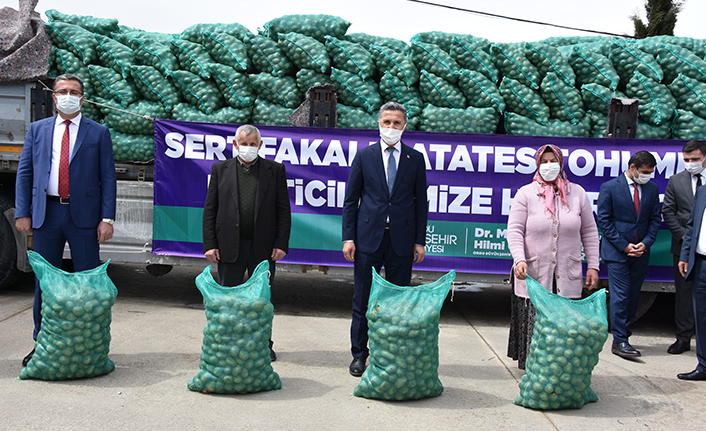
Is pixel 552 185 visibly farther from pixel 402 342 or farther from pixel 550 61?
pixel 550 61

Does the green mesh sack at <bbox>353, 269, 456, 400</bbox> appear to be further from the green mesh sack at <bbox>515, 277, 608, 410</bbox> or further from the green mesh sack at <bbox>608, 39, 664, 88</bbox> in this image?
the green mesh sack at <bbox>608, 39, 664, 88</bbox>

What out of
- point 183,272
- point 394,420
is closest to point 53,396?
point 394,420

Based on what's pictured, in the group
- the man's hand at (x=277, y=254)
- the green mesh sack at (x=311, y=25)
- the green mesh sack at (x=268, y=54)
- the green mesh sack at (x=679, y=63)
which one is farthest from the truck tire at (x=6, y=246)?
the green mesh sack at (x=679, y=63)

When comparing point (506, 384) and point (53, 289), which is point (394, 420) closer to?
point (506, 384)

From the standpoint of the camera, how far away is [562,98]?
208 inches

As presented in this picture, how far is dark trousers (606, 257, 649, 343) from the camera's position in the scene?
448 centimetres

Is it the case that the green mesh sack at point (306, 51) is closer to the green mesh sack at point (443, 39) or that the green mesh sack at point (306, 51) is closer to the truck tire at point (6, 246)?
the green mesh sack at point (443, 39)

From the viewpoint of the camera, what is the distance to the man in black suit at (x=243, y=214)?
381cm

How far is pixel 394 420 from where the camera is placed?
297cm

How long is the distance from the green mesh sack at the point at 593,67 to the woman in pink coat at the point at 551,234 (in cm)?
213

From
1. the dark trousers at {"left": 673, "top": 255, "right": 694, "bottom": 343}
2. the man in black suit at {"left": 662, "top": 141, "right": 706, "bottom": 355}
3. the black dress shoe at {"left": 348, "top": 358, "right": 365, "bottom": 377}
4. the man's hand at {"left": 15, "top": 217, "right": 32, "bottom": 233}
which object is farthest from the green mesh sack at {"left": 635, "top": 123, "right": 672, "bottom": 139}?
the man's hand at {"left": 15, "top": 217, "right": 32, "bottom": 233}

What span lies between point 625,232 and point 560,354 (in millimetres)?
1922

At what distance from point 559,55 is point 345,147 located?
7.56 ft

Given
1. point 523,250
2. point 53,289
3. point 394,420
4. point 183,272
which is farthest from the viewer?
point 183,272
